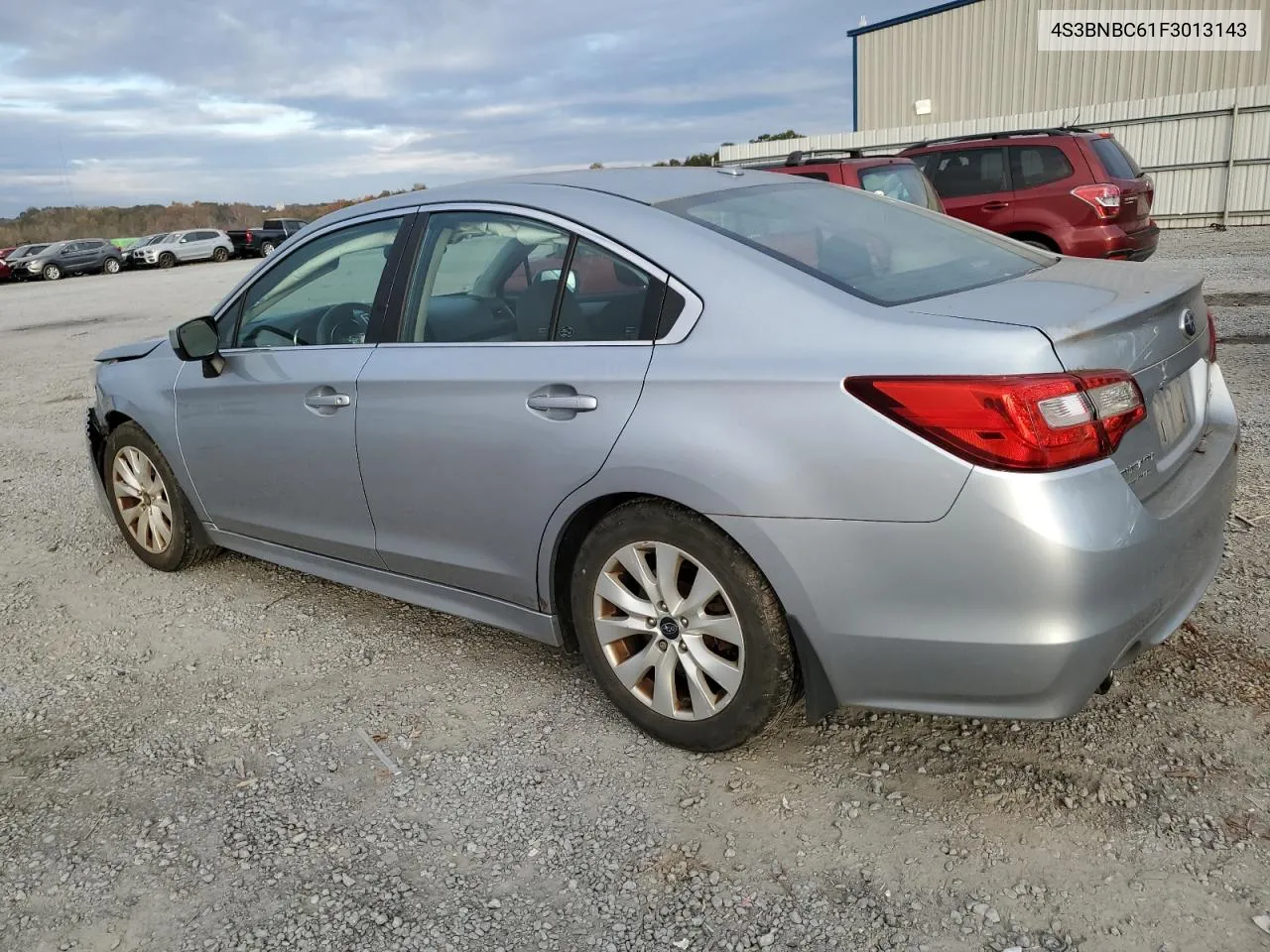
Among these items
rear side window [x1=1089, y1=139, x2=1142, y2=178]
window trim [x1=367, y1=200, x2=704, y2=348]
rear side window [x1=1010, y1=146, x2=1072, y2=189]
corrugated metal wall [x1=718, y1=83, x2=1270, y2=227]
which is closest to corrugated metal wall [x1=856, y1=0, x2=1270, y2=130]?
corrugated metal wall [x1=718, y1=83, x2=1270, y2=227]

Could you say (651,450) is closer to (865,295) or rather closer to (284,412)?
(865,295)

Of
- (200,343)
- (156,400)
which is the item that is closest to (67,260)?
(156,400)

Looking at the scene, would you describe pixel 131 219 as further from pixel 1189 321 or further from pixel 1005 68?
pixel 1189 321

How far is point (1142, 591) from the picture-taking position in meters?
2.37

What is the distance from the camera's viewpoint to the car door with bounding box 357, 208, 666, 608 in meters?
2.85

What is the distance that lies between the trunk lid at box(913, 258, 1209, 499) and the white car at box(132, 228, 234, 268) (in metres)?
41.3

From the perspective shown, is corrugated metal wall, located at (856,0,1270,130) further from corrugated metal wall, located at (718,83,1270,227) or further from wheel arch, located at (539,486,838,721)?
wheel arch, located at (539,486,838,721)

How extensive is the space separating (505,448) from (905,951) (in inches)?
64.9

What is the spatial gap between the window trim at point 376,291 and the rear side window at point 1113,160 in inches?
347

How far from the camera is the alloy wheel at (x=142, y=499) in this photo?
4.54 m

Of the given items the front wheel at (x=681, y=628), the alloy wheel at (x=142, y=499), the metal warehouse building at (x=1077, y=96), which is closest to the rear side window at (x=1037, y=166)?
the alloy wheel at (x=142, y=499)

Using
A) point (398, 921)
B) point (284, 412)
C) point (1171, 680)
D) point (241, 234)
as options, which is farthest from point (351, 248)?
point (241, 234)

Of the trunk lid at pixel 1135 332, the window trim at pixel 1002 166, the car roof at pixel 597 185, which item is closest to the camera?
the trunk lid at pixel 1135 332

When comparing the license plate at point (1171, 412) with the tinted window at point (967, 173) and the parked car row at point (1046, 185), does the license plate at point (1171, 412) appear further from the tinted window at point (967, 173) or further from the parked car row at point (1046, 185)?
the tinted window at point (967, 173)
